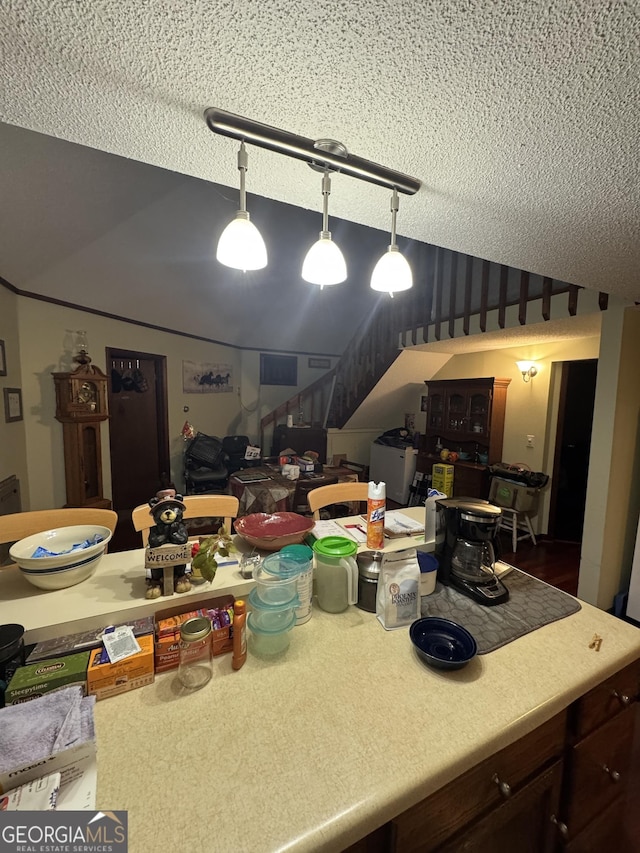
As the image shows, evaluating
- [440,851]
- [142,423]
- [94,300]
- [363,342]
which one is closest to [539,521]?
[363,342]

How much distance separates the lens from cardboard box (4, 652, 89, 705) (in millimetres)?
681

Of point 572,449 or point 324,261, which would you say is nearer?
point 324,261

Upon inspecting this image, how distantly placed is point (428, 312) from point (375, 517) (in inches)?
111

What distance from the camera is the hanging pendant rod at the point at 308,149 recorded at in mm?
827

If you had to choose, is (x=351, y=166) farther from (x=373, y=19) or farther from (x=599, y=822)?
(x=599, y=822)

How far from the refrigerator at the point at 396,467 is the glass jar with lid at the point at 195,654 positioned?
13.8ft

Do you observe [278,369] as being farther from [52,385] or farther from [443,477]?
[52,385]

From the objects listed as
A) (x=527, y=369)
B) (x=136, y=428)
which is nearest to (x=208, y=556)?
(x=136, y=428)

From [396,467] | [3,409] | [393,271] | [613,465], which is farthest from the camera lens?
[396,467]

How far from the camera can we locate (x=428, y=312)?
11.3 feet

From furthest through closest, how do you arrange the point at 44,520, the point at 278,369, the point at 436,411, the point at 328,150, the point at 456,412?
the point at 278,369
the point at 436,411
the point at 456,412
the point at 44,520
the point at 328,150

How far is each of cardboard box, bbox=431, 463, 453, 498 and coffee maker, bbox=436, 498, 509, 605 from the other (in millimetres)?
3039

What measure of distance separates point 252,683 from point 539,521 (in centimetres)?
382

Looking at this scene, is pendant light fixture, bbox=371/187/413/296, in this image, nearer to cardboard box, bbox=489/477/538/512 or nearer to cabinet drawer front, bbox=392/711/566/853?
cabinet drawer front, bbox=392/711/566/853
